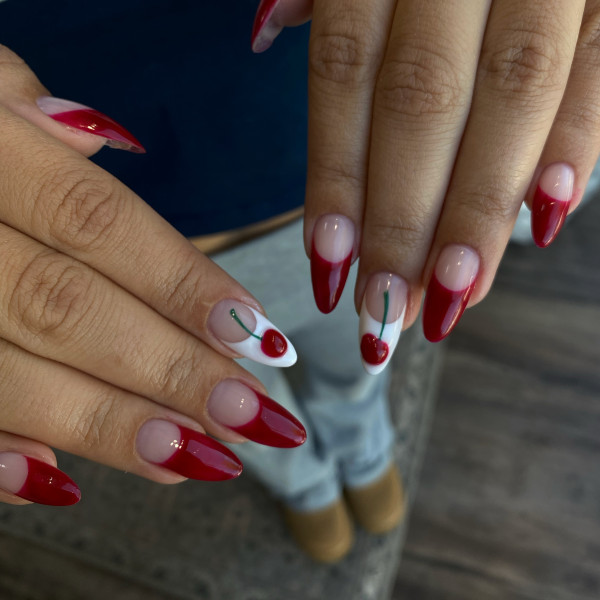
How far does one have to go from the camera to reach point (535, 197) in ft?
1.65

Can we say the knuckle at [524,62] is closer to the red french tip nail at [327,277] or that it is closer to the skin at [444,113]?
the skin at [444,113]

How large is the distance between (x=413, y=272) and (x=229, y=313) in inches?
6.7

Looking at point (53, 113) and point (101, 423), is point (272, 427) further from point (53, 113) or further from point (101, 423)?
point (53, 113)

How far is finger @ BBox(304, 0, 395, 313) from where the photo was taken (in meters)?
0.48

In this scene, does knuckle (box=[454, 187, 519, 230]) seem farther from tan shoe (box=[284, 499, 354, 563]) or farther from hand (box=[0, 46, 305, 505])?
tan shoe (box=[284, 499, 354, 563])

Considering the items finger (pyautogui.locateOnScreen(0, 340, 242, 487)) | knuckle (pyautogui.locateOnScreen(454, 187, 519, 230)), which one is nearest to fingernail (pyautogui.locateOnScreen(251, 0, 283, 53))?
knuckle (pyautogui.locateOnScreen(454, 187, 519, 230))

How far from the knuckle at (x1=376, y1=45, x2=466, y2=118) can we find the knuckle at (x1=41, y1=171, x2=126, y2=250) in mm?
250

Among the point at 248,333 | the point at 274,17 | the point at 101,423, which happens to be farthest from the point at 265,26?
the point at 101,423

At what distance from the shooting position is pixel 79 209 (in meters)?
0.48

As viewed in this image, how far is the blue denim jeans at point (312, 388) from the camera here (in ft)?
2.51

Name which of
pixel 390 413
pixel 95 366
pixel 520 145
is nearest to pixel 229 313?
pixel 95 366

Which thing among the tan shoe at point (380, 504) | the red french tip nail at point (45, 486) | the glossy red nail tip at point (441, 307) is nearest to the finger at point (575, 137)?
the glossy red nail tip at point (441, 307)

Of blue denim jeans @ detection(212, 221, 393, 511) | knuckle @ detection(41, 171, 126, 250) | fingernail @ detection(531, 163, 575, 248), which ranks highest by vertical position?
knuckle @ detection(41, 171, 126, 250)

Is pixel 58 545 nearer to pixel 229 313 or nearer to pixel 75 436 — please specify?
pixel 75 436
